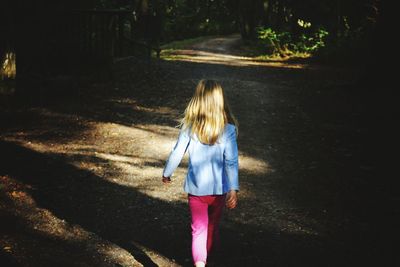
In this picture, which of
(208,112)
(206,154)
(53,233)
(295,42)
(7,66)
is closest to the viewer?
(208,112)

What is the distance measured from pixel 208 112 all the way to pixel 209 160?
435 mm

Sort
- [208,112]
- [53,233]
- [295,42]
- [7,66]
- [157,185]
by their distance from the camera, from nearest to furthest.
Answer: [208,112] < [53,233] < [157,185] < [7,66] < [295,42]

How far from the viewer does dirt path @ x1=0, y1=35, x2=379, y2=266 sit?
4887 mm

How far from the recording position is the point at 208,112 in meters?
3.86

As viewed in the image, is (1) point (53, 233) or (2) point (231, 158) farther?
(1) point (53, 233)

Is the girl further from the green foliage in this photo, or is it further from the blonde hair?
the green foliage

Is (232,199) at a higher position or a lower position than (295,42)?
lower

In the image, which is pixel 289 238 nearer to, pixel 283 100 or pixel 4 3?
pixel 283 100

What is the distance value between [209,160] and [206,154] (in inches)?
2.4

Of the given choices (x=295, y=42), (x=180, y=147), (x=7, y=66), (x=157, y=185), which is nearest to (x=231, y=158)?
(x=180, y=147)

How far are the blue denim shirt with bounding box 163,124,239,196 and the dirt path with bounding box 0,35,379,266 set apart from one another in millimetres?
1101

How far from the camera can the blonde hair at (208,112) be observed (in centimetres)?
385

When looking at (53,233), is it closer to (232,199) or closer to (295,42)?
(232,199)

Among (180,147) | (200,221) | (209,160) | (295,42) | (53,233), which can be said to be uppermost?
(295,42)
